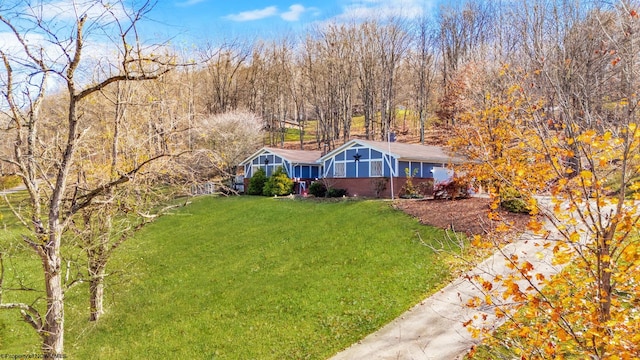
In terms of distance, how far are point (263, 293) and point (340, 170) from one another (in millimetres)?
15214

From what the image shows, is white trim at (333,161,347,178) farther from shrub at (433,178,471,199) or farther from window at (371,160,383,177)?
shrub at (433,178,471,199)

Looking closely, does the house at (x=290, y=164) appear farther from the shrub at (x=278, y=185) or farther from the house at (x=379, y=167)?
the house at (x=379, y=167)

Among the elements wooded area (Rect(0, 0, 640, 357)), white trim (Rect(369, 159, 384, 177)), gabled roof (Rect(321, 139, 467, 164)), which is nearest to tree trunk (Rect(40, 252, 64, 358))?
wooded area (Rect(0, 0, 640, 357))

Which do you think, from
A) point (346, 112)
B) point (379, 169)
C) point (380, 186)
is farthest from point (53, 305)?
point (346, 112)

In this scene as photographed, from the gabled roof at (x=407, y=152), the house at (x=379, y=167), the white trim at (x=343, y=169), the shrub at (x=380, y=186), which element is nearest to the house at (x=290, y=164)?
the white trim at (x=343, y=169)

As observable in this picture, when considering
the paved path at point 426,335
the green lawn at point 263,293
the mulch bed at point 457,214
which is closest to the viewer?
the paved path at point 426,335

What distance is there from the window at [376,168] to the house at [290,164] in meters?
5.35

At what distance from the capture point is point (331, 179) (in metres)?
25.8

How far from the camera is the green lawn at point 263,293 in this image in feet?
30.3

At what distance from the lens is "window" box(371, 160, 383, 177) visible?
23889 millimetres

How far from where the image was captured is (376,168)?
2406 centimetres

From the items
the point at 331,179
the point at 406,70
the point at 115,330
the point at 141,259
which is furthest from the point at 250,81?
the point at 115,330

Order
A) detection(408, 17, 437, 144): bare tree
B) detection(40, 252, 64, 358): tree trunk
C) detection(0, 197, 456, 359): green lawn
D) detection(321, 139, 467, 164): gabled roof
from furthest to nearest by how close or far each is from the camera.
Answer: detection(408, 17, 437, 144): bare tree → detection(321, 139, 467, 164): gabled roof → detection(0, 197, 456, 359): green lawn → detection(40, 252, 64, 358): tree trunk

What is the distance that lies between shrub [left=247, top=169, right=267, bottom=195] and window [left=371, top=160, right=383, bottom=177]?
850 centimetres
